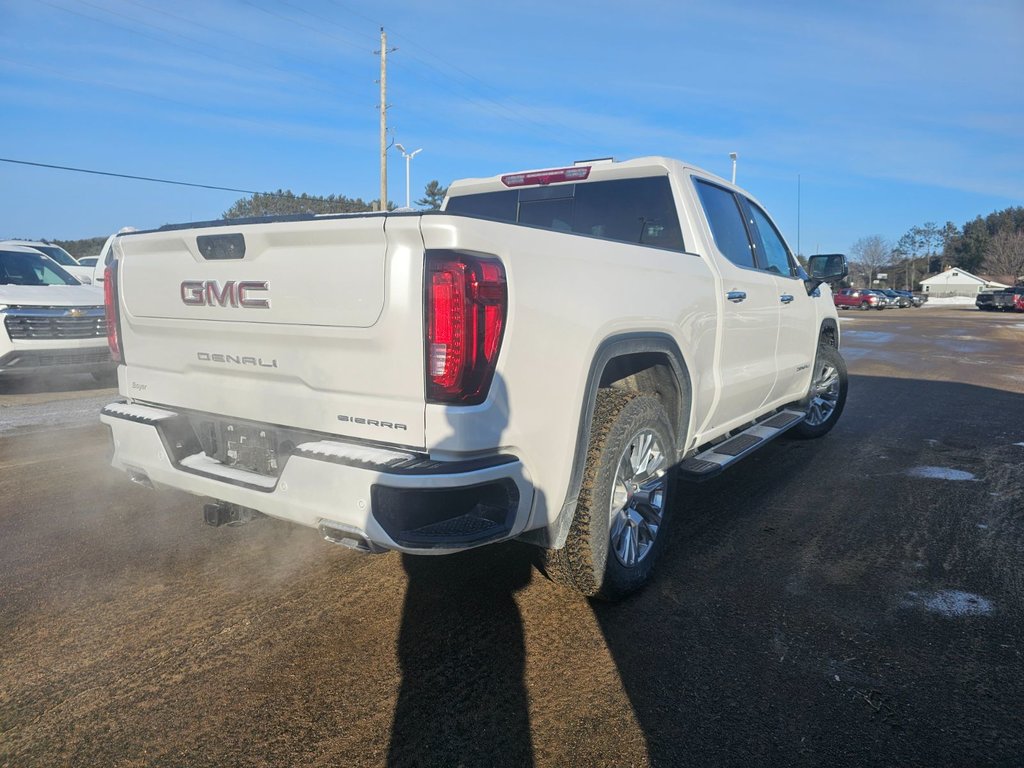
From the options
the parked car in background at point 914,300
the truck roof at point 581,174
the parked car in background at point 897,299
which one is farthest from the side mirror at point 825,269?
the parked car in background at point 914,300

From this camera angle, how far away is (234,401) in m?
3.06

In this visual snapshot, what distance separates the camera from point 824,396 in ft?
22.2

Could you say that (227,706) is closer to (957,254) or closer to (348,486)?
(348,486)

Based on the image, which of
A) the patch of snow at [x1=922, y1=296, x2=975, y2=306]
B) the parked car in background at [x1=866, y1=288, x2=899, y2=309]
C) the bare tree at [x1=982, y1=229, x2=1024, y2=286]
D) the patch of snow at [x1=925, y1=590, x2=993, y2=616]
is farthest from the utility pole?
the bare tree at [x1=982, y1=229, x2=1024, y2=286]

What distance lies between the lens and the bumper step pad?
384 centimetres

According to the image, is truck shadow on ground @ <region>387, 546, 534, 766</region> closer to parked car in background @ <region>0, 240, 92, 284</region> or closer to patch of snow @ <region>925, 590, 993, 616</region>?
patch of snow @ <region>925, 590, 993, 616</region>

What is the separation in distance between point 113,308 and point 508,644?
252 centimetres

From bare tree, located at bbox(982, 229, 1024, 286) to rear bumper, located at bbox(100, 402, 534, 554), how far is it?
109122mm

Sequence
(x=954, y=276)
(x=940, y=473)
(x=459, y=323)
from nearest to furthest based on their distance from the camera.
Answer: (x=459, y=323)
(x=940, y=473)
(x=954, y=276)

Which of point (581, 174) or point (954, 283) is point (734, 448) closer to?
point (581, 174)

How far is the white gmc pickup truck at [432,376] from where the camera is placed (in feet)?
8.09

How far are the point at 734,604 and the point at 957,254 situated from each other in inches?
5482

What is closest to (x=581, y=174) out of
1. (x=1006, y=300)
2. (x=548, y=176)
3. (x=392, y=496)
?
(x=548, y=176)

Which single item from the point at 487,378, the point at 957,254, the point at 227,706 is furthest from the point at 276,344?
the point at 957,254
